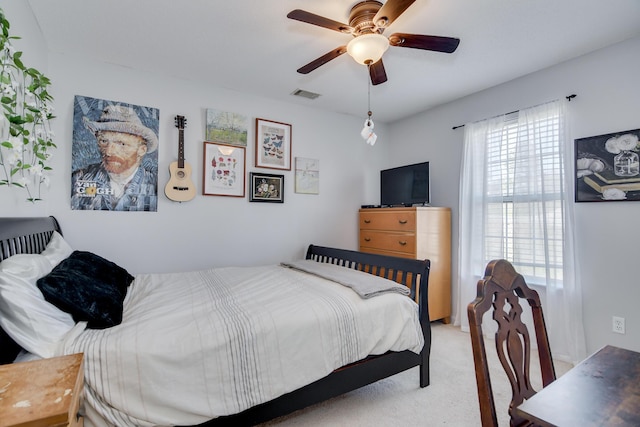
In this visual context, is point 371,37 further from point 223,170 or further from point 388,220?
point 388,220

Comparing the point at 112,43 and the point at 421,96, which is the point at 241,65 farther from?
the point at 421,96

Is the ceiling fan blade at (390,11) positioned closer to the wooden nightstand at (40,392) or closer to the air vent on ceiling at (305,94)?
the air vent on ceiling at (305,94)

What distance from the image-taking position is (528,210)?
2775mm

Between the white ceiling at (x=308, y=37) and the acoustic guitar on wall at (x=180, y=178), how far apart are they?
1.79 feet

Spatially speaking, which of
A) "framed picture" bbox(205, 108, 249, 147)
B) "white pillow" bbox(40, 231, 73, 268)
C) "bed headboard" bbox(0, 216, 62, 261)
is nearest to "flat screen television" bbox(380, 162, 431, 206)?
"framed picture" bbox(205, 108, 249, 147)

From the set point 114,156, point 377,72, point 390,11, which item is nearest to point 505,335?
point 390,11

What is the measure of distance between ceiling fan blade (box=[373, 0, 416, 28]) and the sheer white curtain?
1942mm

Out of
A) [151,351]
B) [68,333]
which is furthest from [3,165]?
[151,351]

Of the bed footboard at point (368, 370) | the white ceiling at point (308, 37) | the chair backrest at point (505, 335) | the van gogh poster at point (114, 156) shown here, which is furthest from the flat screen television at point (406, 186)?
the van gogh poster at point (114, 156)

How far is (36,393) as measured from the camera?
31.2 inches

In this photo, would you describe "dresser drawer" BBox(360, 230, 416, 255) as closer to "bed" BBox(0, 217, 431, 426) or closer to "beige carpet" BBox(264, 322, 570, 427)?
"bed" BBox(0, 217, 431, 426)

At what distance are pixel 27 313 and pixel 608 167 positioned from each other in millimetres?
3667

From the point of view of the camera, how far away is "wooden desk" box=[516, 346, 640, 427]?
26.7 inches

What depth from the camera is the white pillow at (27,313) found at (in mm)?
1115
